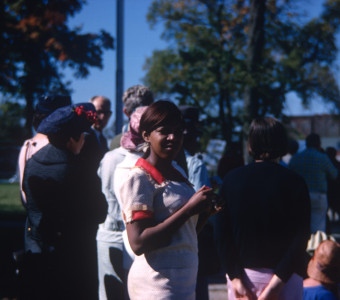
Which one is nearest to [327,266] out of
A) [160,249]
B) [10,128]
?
[160,249]

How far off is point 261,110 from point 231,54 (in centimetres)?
116

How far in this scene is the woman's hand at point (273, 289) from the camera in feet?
7.07

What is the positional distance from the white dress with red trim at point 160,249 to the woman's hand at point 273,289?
17.0 inches

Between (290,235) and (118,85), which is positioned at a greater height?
(118,85)

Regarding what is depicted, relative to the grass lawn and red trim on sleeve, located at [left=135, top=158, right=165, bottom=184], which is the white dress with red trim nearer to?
red trim on sleeve, located at [left=135, top=158, right=165, bottom=184]

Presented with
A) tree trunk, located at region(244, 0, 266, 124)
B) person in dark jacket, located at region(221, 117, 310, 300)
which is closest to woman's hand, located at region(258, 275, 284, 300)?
person in dark jacket, located at region(221, 117, 310, 300)

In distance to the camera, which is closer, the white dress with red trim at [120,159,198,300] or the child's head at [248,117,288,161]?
the white dress with red trim at [120,159,198,300]

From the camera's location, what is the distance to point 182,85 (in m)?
7.25

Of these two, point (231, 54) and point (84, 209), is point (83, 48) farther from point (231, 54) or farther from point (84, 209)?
point (84, 209)

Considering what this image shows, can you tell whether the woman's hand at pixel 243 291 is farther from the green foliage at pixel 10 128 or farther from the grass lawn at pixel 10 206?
the green foliage at pixel 10 128

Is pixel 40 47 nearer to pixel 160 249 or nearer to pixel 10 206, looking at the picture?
pixel 10 206

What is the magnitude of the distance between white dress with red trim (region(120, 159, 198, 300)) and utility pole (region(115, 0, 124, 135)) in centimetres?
412

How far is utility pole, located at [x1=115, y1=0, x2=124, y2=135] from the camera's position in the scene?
6129 mm

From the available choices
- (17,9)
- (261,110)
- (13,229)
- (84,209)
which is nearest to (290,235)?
(84,209)
